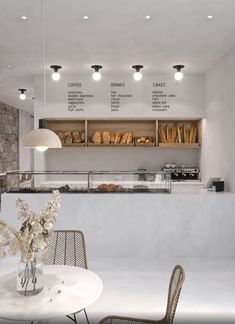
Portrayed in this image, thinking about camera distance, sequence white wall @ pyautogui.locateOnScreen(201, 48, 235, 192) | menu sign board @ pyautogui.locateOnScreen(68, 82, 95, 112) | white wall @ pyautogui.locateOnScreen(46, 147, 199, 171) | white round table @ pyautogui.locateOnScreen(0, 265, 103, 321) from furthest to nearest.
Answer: white wall @ pyautogui.locateOnScreen(46, 147, 199, 171), menu sign board @ pyautogui.locateOnScreen(68, 82, 95, 112), white wall @ pyautogui.locateOnScreen(201, 48, 235, 192), white round table @ pyautogui.locateOnScreen(0, 265, 103, 321)

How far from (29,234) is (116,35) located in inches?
109

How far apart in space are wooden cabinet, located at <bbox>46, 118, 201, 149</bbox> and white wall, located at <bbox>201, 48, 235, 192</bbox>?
1.28 ft

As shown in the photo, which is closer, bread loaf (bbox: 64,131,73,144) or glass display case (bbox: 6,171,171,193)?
glass display case (bbox: 6,171,171,193)

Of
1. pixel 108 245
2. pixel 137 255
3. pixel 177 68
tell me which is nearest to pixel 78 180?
pixel 108 245

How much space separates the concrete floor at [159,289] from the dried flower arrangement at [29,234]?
1.10 m

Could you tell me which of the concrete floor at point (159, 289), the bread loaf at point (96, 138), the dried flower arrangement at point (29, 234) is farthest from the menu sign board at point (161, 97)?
the dried flower arrangement at point (29, 234)

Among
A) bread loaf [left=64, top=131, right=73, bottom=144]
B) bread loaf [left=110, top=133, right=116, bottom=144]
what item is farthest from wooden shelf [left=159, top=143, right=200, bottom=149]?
bread loaf [left=64, top=131, right=73, bottom=144]

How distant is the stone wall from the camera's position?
28.4 feet

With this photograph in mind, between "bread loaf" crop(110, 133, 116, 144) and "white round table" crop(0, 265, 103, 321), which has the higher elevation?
"bread loaf" crop(110, 133, 116, 144)

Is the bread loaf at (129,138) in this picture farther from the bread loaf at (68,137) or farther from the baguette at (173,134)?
the bread loaf at (68,137)

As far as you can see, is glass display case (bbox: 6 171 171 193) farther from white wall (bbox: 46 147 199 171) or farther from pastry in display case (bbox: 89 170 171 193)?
white wall (bbox: 46 147 199 171)

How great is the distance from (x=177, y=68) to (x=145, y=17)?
74.4 inches

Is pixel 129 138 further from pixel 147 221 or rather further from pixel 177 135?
pixel 147 221

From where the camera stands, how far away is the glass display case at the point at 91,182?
12.9 feet
